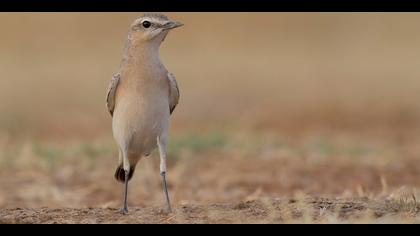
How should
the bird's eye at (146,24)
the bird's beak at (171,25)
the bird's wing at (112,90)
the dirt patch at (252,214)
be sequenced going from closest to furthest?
the dirt patch at (252,214), the bird's beak at (171,25), the bird's eye at (146,24), the bird's wing at (112,90)

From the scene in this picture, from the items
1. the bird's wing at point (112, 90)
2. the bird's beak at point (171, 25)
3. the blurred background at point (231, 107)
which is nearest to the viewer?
the bird's beak at point (171, 25)

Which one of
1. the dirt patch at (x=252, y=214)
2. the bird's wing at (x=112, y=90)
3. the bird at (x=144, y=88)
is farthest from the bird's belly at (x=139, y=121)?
the dirt patch at (x=252, y=214)

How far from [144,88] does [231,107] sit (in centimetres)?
1128

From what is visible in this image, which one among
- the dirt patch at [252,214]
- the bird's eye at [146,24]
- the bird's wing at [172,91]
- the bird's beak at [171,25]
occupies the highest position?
the bird's eye at [146,24]

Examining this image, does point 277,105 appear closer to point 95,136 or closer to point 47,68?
point 95,136

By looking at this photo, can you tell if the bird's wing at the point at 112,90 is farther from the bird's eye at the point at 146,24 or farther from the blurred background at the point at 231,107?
the blurred background at the point at 231,107

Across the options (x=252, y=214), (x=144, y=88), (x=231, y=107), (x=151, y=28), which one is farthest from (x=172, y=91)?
(x=231, y=107)

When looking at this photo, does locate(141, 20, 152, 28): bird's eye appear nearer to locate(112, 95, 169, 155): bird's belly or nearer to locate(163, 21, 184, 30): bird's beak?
locate(163, 21, 184, 30): bird's beak

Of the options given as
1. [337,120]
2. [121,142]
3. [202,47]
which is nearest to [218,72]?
[202,47]

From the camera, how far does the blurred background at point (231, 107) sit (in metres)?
10.1

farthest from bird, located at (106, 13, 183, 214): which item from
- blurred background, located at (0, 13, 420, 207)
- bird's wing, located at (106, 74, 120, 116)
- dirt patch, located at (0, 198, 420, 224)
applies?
blurred background, located at (0, 13, 420, 207)

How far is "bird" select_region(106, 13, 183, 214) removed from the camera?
711cm

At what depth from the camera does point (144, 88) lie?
709 cm

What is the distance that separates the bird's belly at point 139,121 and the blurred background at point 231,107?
1685mm
